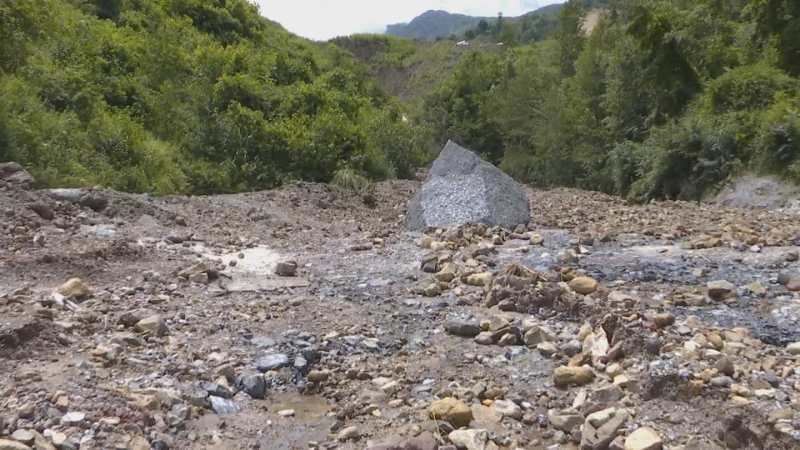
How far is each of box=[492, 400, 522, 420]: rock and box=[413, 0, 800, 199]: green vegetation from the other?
9151 millimetres

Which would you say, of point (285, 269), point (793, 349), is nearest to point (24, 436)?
point (285, 269)

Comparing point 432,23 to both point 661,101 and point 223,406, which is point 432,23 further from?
point 223,406

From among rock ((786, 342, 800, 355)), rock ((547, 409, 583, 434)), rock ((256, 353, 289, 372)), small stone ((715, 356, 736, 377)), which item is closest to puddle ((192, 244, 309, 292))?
rock ((256, 353, 289, 372))

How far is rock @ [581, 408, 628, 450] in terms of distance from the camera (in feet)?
12.7

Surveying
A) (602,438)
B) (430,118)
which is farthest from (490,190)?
(430,118)

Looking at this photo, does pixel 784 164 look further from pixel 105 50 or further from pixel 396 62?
pixel 396 62

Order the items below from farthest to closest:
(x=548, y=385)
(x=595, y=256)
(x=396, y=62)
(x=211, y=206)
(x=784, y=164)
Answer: (x=396, y=62) < (x=784, y=164) < (x=211, y=206) < (x=595, y=256) < (x=548, y=385)

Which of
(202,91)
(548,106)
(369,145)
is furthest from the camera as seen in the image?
(548,106)

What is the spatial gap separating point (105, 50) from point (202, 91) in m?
2.56

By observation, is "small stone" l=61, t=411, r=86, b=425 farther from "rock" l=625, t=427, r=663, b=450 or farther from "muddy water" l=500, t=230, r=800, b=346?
"muddy water" l=500, t=230, r=800, b=346

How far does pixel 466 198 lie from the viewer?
10547 mm

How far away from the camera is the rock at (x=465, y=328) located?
5.56 meters

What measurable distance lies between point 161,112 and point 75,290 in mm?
9598

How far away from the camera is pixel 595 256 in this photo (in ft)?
26.0
